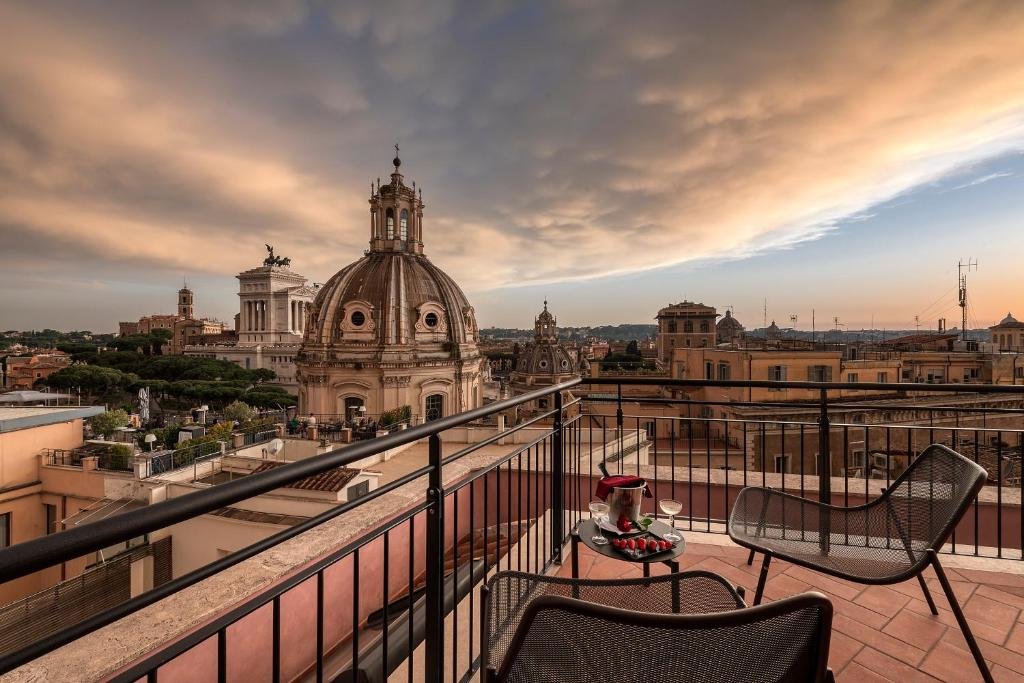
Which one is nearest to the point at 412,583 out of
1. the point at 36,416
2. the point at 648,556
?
the point at 648,556

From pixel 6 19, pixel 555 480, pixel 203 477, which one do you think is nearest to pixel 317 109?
pixel 6 19

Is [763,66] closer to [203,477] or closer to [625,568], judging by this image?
[625,568]

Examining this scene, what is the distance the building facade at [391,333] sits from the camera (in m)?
27.9

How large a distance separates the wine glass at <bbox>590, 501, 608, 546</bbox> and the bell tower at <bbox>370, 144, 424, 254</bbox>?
30338 millimetres

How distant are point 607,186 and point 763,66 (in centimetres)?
979

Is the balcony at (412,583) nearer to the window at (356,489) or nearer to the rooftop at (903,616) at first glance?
the rooftop at (903,616)

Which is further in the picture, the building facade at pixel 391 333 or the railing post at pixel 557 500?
the building facade at pixel 391 333

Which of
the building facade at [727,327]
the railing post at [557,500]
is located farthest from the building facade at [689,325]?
the railing post at [557,500]

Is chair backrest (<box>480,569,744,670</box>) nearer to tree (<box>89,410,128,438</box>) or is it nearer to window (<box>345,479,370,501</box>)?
window (<box>345,479,370,501</box>)

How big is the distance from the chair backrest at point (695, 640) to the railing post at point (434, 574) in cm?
74

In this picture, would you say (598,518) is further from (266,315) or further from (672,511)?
(266,315)

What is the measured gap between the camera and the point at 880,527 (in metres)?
2.47

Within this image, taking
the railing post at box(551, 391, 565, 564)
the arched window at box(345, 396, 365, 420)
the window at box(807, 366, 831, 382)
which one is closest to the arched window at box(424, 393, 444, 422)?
the arched window at box(345, 396, 365, 420)

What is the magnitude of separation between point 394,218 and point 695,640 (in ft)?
107
